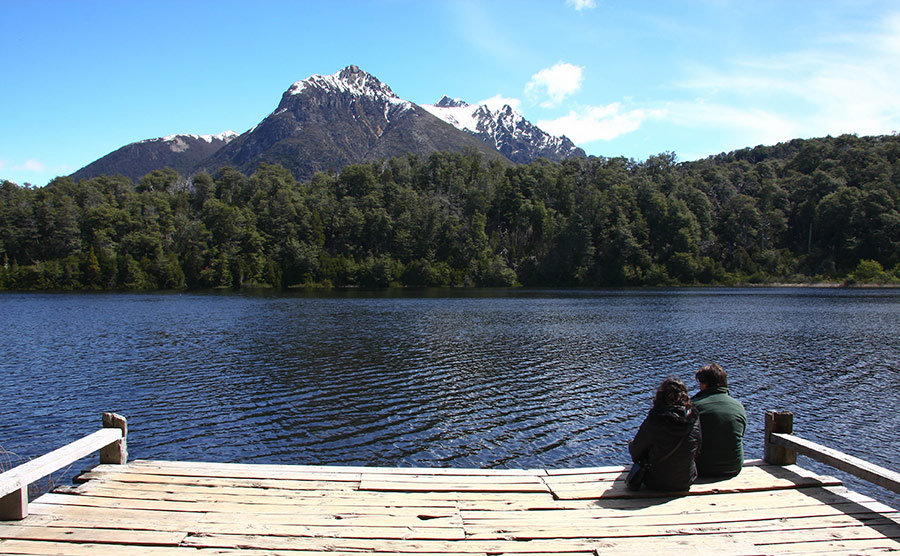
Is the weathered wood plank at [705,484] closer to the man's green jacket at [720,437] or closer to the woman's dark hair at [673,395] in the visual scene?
the man's green jacket at [720,437]

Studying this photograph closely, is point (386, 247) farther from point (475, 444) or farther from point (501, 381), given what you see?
point (475, 444)

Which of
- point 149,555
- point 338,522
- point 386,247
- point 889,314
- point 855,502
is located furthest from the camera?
point 386,247

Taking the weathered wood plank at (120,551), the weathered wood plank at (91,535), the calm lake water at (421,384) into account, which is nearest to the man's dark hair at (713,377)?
the weathered wood plank at (120,551)

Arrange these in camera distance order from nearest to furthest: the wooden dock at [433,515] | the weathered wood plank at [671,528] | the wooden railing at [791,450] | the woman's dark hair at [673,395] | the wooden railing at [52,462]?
1. the wooden dock at [433,515]
2. the weathered wood plank at [671,528]
3. the wooden railing at [52,462]
4. the woman's dark hair at [673,395]
5. the wooden railing at [791,450]

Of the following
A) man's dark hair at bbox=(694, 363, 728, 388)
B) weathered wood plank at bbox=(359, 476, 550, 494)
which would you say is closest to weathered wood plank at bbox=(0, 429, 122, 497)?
weathered wood plank at bbox=(359, 476, 550, 494)

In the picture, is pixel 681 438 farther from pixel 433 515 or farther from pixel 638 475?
pixel 433 515

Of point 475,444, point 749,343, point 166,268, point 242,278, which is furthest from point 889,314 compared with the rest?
point 166,268

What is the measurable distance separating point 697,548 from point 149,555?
6.21 metres

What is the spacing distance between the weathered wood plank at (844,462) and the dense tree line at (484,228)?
124335 mm

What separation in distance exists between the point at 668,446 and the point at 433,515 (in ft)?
11.4

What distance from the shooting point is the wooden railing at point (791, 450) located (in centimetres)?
801

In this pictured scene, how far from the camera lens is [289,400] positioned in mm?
22344

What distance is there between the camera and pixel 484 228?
14862 cm

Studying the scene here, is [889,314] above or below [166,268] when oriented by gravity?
below
